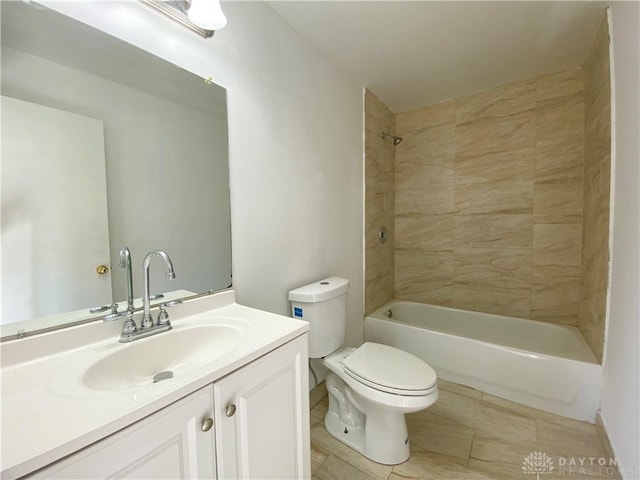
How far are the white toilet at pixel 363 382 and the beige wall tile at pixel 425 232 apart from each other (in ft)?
4.27

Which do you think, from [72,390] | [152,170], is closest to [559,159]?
[152,170]

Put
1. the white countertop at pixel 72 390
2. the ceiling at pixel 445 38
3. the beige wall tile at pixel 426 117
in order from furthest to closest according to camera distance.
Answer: the beige wall tile at pixel 426 117, the ceiling at pixel 445 38, the white countertop at pixel 72 390

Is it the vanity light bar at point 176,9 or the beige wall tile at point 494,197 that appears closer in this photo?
the vanity light bar at point 176,9

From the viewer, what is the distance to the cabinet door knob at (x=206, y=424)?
0.67m

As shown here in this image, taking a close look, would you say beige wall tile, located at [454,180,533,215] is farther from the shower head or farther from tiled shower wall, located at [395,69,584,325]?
the shower head

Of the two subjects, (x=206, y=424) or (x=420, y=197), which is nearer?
(x=206, y=424)

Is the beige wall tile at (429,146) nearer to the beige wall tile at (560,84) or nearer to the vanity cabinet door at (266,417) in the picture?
the beige wall tile at (560,84)

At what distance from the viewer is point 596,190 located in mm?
1688

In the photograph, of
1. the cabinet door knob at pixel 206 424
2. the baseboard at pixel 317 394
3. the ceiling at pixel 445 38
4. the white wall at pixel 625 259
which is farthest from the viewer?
the baseboard at pixel 317 394

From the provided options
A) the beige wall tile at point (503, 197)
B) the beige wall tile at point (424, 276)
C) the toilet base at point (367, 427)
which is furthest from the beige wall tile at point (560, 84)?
the toilet base at point (367, 427)

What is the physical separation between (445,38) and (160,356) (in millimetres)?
2171

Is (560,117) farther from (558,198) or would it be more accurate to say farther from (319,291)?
(319,291)

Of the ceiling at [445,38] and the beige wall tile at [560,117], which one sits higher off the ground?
the ceiling at [445,38]

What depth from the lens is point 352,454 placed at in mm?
1391
